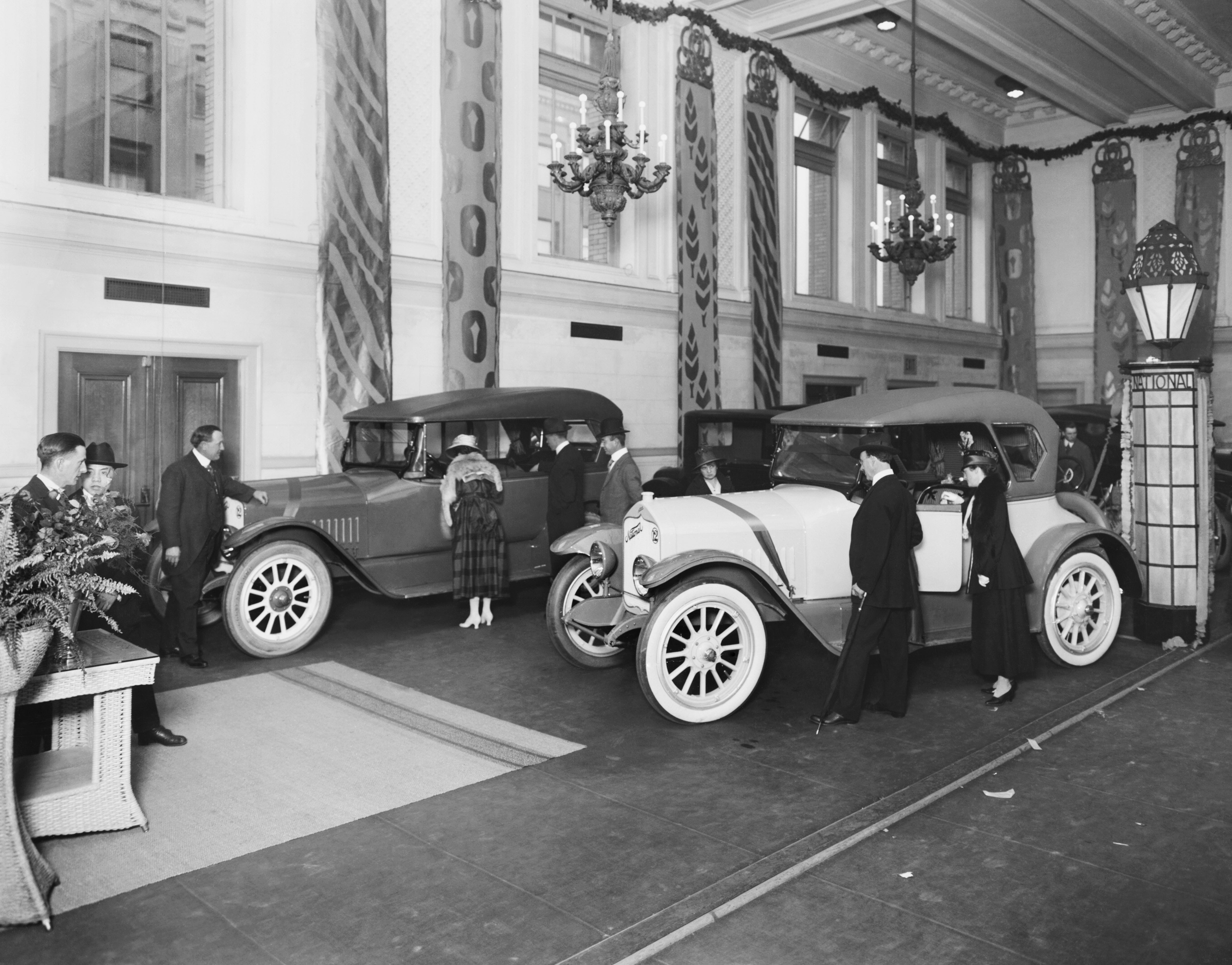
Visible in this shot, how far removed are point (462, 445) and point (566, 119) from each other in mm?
6294

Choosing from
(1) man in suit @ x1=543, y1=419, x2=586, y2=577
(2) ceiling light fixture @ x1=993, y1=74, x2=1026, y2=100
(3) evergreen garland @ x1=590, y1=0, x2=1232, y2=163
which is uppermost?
(2) ceiling light fixture @ x1=993, y1=74, x2=1026, y2=100

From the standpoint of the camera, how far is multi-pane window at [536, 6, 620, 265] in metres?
12.5

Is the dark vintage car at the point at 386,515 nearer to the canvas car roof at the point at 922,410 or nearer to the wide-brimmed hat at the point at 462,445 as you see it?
the wide-brimmed hat at the point at 462,445

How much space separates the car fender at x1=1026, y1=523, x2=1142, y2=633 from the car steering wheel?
0.62m

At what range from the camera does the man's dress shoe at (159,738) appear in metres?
5.11

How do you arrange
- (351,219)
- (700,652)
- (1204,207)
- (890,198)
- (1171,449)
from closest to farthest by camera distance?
(700,652) < (1171,449) < (351,219) < (1204,207) < (890,198)

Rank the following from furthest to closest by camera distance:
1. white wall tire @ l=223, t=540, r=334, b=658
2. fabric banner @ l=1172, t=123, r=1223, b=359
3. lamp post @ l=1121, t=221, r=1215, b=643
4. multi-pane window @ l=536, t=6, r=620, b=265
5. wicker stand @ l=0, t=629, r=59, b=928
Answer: fabric banner @ l=1172, t=123, r=1223, b=359 → multi-pane window @ l=536, t=6, r=620, b=265 → lamp post @ l=1121, t=221, r=1215, b=643 → white wall tire @ l=223, t=540, r=334, b=658 → wicker stand @ l=0, t=629, r=59, b=928

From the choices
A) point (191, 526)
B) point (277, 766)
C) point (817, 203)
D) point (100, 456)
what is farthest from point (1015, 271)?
point (277, 766)

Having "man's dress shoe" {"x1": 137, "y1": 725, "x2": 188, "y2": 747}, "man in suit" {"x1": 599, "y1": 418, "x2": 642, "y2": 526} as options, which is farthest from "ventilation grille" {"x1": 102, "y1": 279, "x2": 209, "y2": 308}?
"man's dress shoe" {"x1": 137, "y1": 725, "x2": 188, "y2": 747}

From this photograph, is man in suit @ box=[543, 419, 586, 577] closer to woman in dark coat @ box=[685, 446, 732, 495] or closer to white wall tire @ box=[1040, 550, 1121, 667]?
woman in dark coat @ box=[685, 446, 732, 495]

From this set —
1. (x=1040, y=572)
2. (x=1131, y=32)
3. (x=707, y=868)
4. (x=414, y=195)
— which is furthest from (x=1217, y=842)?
(x=1131, y=32)

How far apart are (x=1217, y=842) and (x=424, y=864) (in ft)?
9.89

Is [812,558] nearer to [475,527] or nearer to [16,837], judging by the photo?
[475,527]

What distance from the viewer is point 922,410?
6.52 m
